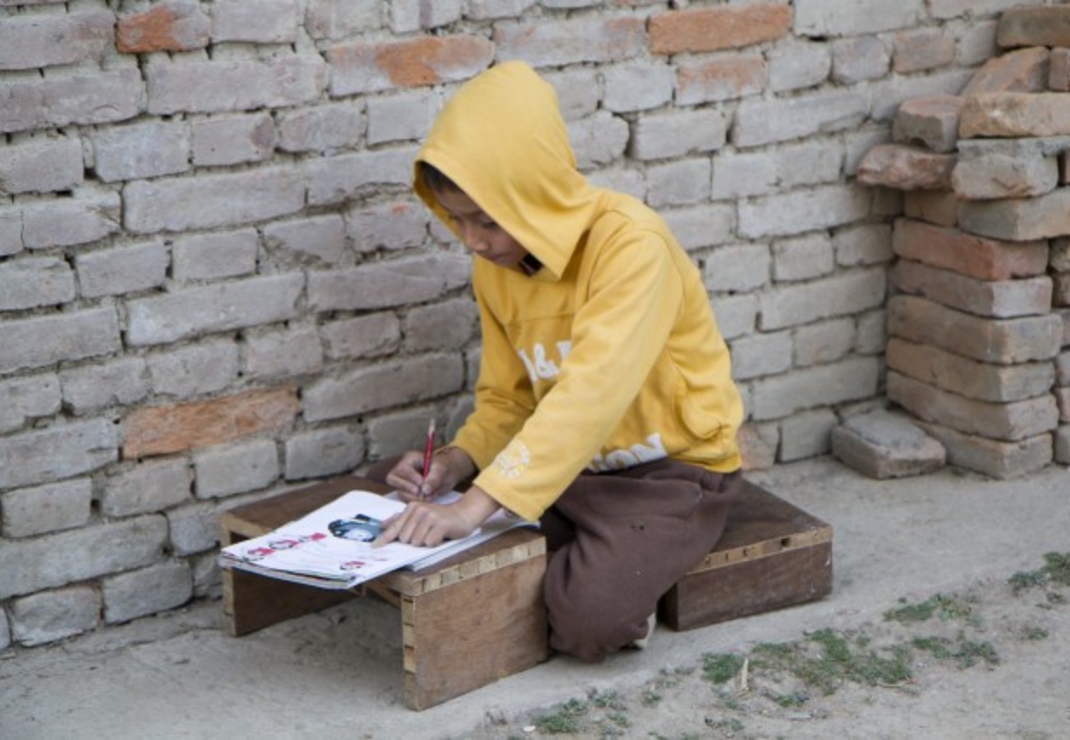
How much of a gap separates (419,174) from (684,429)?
815mm

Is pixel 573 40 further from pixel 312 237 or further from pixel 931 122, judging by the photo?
pixel 931 122

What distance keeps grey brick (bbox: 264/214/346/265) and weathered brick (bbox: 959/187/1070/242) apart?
1.73 m

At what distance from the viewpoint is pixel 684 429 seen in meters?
4.00

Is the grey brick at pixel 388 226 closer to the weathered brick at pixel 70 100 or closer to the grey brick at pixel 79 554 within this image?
the weathered brick at pixel 70 100

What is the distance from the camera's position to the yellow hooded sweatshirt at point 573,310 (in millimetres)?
3662

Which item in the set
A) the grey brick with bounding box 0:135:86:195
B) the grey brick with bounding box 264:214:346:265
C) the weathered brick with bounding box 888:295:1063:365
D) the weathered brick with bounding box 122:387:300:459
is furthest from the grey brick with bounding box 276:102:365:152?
the weathered brick with bounding box 888:295:1063:365

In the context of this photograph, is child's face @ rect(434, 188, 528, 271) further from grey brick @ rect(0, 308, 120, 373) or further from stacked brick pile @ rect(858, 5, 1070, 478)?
stacked brick pile @ rect(858, 5, 1070, 478)

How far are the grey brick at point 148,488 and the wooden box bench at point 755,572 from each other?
44.8 inches

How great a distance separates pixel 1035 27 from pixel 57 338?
2.75m

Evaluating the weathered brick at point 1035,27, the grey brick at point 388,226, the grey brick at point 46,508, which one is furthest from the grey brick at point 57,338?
the weathered brick at point 1035,27

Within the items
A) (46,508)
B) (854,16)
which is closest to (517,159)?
(46,508)

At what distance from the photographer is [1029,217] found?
4.68 meters

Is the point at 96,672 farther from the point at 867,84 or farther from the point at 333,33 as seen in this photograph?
the point at 867,84

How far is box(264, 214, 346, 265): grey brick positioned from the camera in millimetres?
4156
